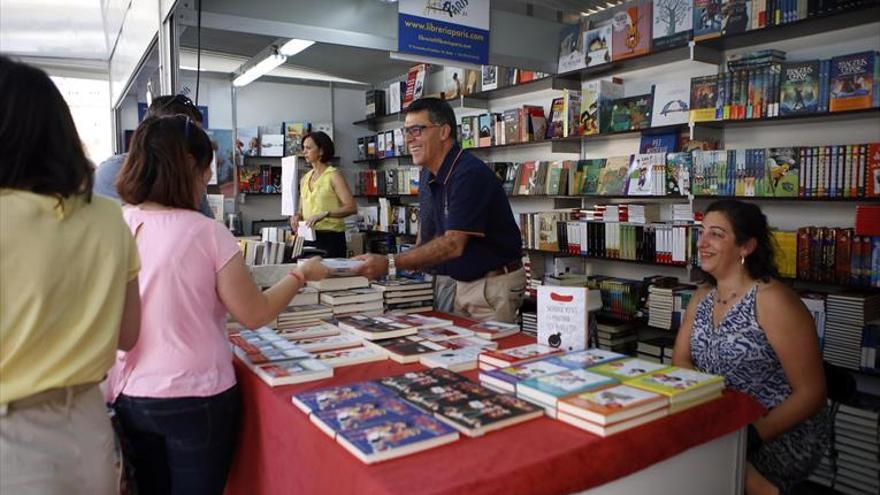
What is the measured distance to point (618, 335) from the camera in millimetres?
4582

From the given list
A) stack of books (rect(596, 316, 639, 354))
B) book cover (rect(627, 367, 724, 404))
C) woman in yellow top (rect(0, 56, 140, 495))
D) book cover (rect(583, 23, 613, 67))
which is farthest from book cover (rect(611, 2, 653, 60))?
woman in yellow top (rect(0, 56, 140, 495))

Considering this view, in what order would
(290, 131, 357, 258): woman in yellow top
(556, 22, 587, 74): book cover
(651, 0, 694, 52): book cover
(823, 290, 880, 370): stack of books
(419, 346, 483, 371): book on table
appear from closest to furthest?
1. (419, 346, 483, 371): book on table
2. (823, 290, 880, 370): stack of books
3. (651, 0, 694, 52): book cover
4. (556, 22, 587, 74): book cover
5. (290, 131, 357, 258): woman in yellow top

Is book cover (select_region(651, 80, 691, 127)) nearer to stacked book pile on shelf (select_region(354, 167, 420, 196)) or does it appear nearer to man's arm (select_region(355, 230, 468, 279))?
man's arm (select_region(355, 230, 468, 279))

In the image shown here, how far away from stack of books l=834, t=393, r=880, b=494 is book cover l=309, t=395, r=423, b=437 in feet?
9.45

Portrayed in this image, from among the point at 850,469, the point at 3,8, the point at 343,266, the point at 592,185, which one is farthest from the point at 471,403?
the point at 3,8

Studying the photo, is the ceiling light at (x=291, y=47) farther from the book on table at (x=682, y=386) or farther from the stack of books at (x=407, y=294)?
the book on table at (x=682, y=386)

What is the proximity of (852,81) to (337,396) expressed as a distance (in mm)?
3286

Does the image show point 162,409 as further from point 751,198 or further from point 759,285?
point 751,198

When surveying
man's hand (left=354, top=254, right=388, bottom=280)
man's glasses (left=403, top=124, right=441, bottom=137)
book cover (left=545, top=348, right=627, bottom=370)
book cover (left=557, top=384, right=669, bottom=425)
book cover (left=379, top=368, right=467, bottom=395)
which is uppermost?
man's glasses (left=403, top=124, right=441, bottom=137)

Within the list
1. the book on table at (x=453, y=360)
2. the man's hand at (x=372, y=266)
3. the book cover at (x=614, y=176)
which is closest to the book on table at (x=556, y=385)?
the book on table at (x=453, y=360)

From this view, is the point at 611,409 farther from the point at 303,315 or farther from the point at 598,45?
the point at 598,45

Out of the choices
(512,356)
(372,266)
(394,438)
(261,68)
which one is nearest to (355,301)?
(372,266)

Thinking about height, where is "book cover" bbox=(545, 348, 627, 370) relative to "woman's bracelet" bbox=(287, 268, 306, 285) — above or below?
below

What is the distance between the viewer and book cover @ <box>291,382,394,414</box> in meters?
1.44
